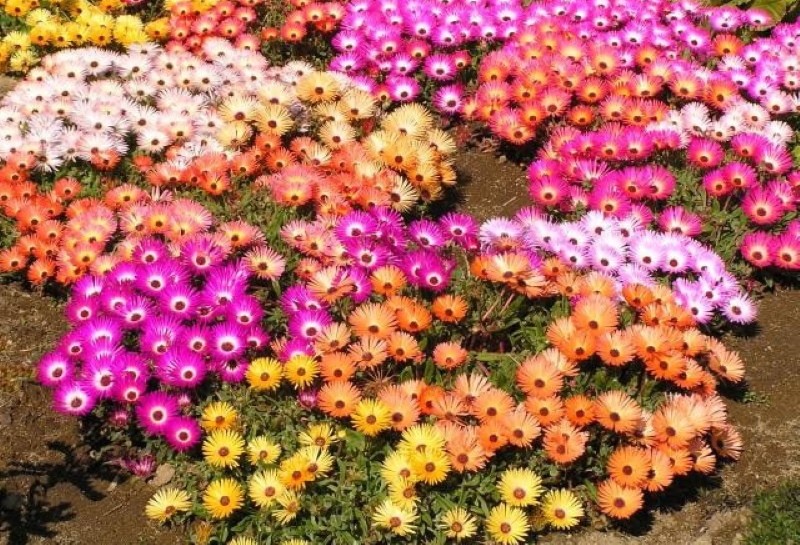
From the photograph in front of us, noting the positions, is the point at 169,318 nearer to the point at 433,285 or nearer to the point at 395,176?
the point at 433,285

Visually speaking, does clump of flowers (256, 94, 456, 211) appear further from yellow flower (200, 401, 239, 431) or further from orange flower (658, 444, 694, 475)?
orange flower (658, 444, 694, 475)

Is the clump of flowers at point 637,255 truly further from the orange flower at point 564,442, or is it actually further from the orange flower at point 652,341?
the orange flower at point 564,442

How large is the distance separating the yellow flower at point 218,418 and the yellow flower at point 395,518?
0.85 m

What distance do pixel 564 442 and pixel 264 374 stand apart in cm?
153

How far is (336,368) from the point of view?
4.09 m

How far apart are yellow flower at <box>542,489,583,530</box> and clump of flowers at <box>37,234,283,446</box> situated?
1.67 m

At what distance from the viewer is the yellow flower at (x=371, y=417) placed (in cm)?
386

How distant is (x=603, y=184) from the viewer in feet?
17.7

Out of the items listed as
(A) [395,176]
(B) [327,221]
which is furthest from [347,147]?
(B) [327,221]

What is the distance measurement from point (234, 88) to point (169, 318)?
244 cm

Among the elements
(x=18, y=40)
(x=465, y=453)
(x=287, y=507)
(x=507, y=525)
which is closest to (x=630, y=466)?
(x=507, y=525)

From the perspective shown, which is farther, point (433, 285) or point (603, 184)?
point (603, 184)

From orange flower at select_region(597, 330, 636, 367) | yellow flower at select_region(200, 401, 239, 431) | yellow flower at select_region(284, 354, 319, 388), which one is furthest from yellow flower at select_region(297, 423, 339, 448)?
orange flower at select_region(597, 330, 636, 367)

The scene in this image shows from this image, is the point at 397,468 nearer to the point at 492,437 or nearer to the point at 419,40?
the point at 492,437
